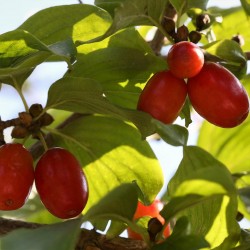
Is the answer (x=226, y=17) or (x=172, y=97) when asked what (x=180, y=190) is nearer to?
(x=172, y=97)

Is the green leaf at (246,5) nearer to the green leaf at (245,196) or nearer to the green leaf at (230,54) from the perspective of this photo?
the green leaf at (230,54)

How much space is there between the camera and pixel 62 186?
5.62 ft

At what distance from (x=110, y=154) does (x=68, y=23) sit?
1.12 feet

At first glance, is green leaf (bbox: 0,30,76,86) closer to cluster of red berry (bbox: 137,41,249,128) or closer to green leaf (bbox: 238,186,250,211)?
cluster of red berry (bbox: 137,41,249,128)

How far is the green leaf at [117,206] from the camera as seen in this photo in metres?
1.40

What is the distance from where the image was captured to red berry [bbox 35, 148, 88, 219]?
169 centimetres

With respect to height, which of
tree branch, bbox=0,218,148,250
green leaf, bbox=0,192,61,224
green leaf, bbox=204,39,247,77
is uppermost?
green leaf, bbox=204,39,247,77

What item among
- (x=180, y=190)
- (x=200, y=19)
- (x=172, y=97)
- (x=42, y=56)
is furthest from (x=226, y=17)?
(x=180, y=190)

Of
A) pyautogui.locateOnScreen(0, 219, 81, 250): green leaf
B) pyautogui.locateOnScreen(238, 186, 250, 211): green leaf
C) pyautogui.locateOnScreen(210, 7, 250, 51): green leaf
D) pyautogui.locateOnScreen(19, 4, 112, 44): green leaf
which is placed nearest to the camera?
pyautogui.locateOnScreen(0, 219, 81, 250): green leaf

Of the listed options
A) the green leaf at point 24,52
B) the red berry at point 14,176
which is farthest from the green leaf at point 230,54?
the red berry at point 14,176

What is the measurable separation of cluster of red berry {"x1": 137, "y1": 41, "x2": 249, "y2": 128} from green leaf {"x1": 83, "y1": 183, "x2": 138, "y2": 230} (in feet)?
0.67

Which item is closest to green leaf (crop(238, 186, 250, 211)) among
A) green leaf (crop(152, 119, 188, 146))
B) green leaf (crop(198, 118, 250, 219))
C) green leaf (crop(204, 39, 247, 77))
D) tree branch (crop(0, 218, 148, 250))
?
green leaf (crop(152, 119, 188, 146))

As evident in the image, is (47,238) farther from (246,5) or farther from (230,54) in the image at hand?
(246,5)

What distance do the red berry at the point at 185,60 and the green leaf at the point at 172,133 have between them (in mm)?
144
